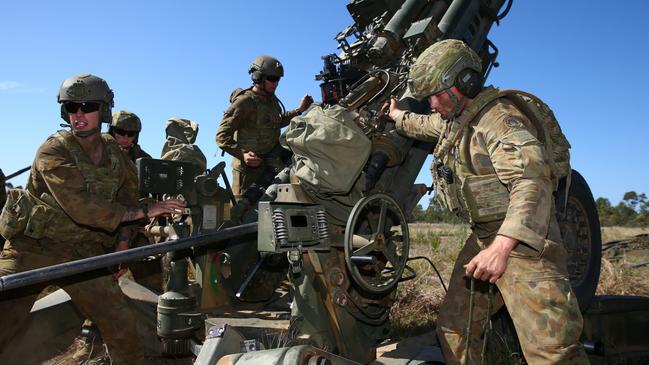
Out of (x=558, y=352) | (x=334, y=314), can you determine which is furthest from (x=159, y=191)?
(x=558, y=352)

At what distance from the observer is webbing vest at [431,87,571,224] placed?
3182 mm

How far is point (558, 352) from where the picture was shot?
9.47 ft

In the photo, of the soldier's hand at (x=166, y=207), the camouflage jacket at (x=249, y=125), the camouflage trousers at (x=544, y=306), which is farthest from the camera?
the camouflage jacket at (x=249, y=125)

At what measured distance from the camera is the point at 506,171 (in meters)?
2.94

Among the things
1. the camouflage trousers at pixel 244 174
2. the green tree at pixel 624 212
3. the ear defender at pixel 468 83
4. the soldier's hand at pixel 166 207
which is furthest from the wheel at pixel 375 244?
the green tree at pixel 624 212

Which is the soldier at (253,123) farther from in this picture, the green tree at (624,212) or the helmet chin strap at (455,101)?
the green tree at (624,212)

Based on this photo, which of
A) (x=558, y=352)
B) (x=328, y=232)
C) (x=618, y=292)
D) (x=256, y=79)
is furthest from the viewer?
(x=256, y=79)

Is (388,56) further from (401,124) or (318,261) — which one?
(318,261)

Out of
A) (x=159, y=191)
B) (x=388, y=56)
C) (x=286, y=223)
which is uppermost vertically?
(x=388, y=56)

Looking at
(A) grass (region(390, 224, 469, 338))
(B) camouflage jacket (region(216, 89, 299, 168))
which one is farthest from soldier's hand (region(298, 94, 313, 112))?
(A) grass (region(390, 224, 469, 338))

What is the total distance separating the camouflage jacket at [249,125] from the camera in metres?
7.01

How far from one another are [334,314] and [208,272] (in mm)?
1729

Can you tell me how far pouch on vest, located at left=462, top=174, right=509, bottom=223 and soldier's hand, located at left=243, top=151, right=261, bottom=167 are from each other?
4025mm

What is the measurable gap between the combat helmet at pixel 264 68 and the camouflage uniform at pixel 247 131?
8.5 inches
